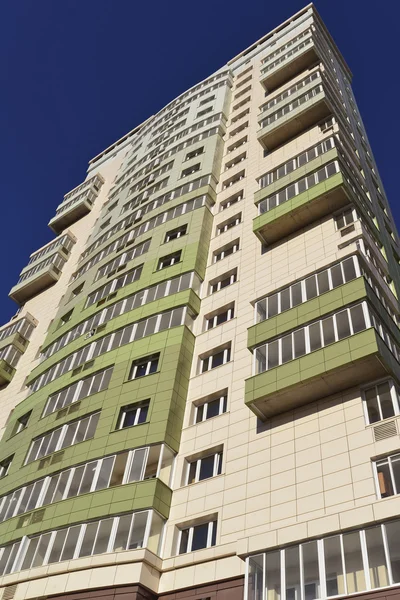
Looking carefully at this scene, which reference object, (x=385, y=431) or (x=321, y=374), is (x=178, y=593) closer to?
(x=385, y=431)

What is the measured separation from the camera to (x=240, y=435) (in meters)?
25.3

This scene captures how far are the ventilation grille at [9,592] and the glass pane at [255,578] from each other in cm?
1236

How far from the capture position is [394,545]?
661 inches

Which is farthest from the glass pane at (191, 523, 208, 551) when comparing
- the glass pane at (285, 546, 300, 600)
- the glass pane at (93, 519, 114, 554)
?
the glass pane at (285, 546, 300, 600)

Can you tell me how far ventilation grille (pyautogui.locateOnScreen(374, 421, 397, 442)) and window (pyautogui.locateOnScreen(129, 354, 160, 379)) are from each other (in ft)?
43.8

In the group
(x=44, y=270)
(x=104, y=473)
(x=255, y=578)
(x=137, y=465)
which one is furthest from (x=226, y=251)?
(x=44, y=270)

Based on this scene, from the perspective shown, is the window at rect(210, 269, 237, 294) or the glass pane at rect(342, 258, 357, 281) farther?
the window at rect(210, 269, 237, 294)

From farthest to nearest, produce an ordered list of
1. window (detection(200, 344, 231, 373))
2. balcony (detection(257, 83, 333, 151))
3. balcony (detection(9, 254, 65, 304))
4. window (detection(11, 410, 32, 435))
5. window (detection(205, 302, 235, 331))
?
balcony (detection(9, 254, 65, 304)), balcony (detection(257, 83, 333, 151)), window (detection(11, 410, 32, 435)), window (detection(205, 302, 235, 331)), window (detection(200, 344, 231, 373))

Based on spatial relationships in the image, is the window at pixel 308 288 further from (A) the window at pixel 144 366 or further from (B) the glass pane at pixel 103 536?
(B) the glass pane at pixel 103 536

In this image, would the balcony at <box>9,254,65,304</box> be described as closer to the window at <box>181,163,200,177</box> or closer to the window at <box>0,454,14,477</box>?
the window at <box>181,163,200,177</box>

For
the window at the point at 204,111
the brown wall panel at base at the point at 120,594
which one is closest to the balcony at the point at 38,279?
the window at the point at 204,111

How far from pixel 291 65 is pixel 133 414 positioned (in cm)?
3714

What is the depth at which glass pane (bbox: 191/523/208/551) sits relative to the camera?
23.1 meters

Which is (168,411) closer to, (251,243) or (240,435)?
(240,435)
